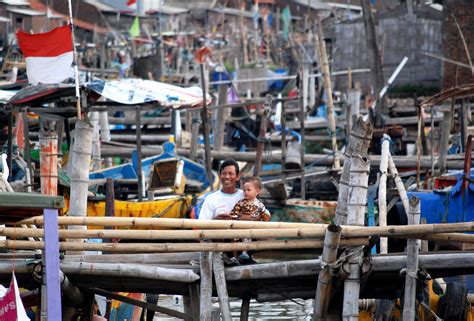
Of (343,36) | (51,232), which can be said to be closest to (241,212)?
(51,232)

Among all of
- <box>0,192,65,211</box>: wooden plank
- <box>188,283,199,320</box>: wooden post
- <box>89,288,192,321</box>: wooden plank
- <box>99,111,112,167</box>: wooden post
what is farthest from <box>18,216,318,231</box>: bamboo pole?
<box>99,111,112,167</box>: wooden post

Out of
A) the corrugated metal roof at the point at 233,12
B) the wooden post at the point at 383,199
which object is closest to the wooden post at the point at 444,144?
the wooden post at the point at 383,199

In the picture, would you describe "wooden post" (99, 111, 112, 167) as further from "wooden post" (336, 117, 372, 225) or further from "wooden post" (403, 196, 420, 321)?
"wooden post" (403, 196, 420, 321)

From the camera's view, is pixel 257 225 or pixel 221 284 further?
pixel 221 284

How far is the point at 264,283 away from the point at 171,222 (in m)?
0.93

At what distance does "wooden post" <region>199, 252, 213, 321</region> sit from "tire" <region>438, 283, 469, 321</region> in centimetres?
216

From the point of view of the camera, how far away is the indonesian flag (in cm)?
1339

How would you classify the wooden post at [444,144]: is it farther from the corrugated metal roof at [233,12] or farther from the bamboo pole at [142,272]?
the corrugated metal roof at [233,12]

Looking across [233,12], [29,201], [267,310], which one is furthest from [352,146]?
[233,12]

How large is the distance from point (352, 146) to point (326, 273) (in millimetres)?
A: 971

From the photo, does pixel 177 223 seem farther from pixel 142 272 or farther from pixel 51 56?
pixel 51 56

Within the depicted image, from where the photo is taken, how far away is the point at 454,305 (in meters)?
10.2

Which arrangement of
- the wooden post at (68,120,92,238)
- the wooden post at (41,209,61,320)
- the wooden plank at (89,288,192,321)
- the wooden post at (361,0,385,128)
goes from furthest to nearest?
1. the wooden post at (361,0,385,128)
2. the wooden post at (68,120,92,238)
3. the wooden plank at (89,288,192,321)
4. the wooden post at (41,209,61,320)

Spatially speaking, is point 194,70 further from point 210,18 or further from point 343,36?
point 210,18
